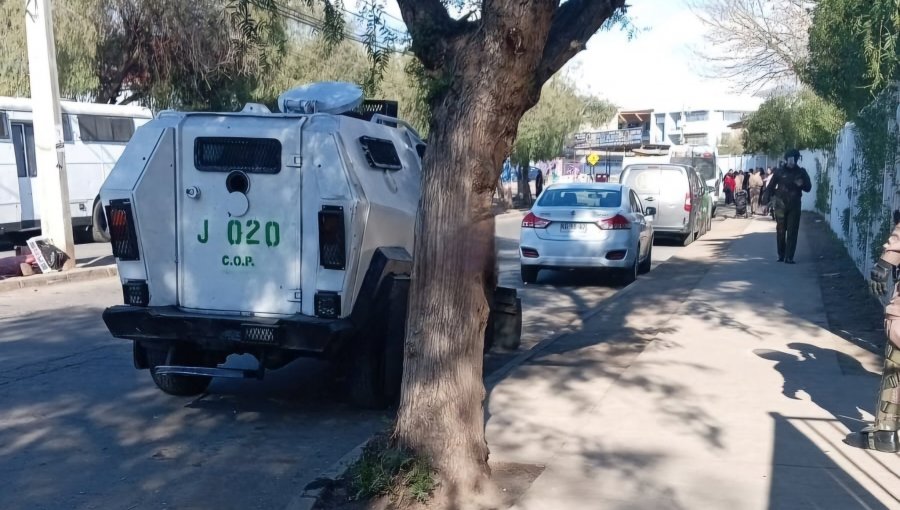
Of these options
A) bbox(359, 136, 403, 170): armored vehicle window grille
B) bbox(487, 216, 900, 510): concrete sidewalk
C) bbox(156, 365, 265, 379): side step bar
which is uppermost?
bbox(359, 136, 403, 170): armored vehicle window grille

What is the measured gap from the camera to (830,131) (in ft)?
77.4

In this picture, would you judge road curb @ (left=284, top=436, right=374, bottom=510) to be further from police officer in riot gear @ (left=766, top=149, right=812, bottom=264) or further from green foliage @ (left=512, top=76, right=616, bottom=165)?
green foliage @ (left=512, top=76, right=616, bottom=165)

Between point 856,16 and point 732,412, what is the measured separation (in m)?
3.96

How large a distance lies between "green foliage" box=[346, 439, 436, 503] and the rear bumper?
4.97 ft

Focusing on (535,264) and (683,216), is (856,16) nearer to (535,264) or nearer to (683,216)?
(535,264)

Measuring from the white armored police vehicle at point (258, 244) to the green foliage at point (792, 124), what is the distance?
14296mm

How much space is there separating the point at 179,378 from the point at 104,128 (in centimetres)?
1788

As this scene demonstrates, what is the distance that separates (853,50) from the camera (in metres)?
10.3

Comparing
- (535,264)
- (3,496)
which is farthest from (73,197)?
(3,496)

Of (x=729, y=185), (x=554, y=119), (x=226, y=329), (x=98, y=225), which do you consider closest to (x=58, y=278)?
(x=98, y=225)

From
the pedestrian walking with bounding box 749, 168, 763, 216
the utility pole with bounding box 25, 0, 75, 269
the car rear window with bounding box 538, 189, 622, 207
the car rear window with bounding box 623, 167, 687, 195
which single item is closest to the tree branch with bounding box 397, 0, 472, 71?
the car rear window with bounding box 538, 189, 622, 207

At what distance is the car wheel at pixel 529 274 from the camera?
49.0 feet

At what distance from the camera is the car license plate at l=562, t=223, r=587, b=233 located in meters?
14.4

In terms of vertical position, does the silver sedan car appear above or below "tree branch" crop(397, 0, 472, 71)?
below
